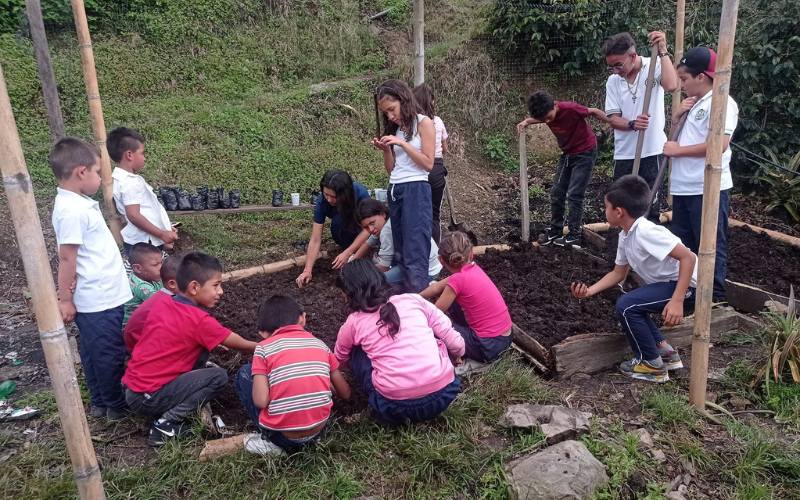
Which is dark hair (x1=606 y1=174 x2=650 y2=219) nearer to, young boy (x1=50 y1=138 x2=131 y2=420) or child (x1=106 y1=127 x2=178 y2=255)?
young boy (x1=50 y1=138 x2=131 y2=420)

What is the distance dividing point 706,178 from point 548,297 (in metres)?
1.93

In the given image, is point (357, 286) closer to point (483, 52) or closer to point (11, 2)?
point (483, 52)

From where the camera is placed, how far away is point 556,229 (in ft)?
19.9

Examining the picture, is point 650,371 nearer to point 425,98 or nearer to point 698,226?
point 698,226

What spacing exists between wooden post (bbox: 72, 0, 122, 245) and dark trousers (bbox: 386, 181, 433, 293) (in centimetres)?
224

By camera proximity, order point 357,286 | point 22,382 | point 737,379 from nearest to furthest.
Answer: point 357,286 → point 737,379 → point 22,382

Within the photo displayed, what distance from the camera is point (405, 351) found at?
3.03 m

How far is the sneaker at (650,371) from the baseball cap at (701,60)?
78.5 inches

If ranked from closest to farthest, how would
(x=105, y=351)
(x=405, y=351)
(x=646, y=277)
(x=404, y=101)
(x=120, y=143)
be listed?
1. (x=405, y=351)
2. (x=105, y=351)
3. (x=646, y=277)
4. (x=120, y=143)
5. (x=404, y=101)

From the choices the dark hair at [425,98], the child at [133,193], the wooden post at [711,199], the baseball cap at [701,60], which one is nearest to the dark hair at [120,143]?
the child at [133,193]

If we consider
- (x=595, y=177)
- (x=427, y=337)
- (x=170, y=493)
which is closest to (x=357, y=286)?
(x=427, y=337)

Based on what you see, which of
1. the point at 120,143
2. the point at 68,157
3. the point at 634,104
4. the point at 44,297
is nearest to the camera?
the point at 44,297

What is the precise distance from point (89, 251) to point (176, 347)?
74cm

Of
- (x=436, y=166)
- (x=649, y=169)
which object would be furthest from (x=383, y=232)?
(x=649, y=169)
